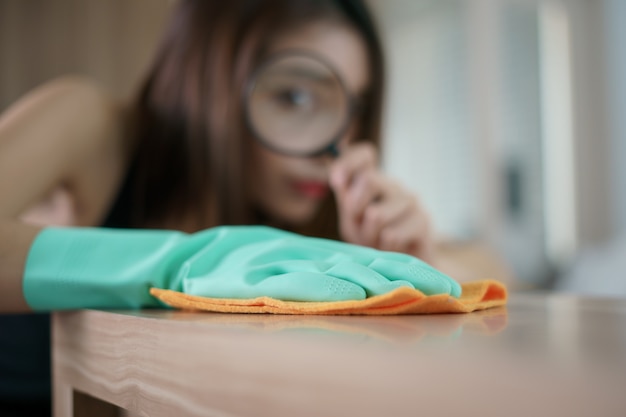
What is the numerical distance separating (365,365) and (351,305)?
158 mm

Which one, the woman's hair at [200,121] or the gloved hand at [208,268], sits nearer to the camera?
the gloved hand at [208,268]

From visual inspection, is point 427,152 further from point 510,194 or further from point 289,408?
point 289,408

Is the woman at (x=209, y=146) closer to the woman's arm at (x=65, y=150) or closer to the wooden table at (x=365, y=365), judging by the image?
the woman's arm at (x=65, y=150)

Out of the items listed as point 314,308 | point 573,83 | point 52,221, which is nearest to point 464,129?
point 573,83

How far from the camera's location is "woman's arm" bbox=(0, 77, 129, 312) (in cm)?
98

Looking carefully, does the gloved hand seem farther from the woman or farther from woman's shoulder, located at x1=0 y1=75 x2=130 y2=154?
woman's shoulder, located at x1=0 y1=75 x2=130 y2=154

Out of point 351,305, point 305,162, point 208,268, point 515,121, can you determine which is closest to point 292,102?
point 305,162

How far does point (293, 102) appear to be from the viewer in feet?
3.76

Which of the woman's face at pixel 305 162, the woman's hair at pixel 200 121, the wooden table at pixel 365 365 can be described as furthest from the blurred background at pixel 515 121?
the wooden table at pixel 365 365

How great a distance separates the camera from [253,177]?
4.92 feet

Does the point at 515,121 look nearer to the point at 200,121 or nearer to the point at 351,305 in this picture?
the point at 200,121

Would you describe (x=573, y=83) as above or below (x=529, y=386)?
above

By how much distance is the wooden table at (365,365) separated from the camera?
0.24m

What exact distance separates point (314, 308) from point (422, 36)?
3.09 m
